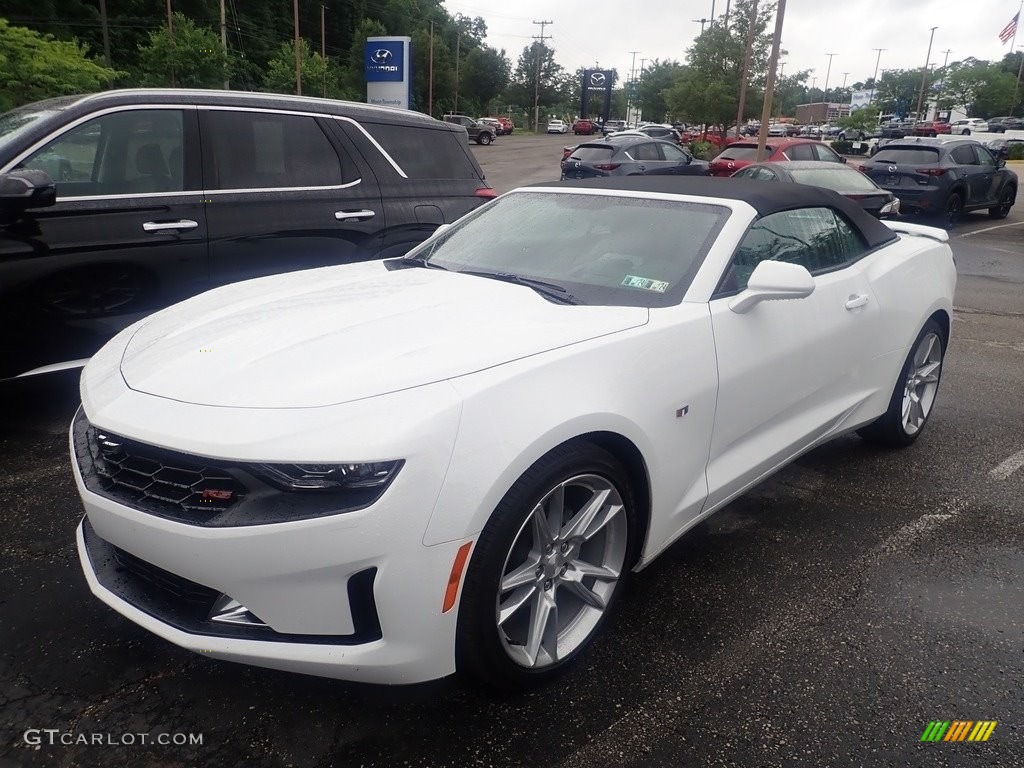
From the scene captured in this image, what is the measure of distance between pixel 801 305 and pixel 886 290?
911mm

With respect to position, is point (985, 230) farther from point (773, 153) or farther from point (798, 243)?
point (798, 243)

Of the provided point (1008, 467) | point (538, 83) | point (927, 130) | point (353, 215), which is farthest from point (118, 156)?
point (538, 83)

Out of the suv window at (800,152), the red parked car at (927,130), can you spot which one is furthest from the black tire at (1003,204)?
the red parked car at (927,130)

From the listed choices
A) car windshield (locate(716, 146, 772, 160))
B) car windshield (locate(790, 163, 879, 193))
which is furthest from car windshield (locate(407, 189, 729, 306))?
car windshield (locate(716, 146, 772, 160))

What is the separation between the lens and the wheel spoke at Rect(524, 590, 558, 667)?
7.71 feet

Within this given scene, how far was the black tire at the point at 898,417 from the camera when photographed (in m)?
4.17

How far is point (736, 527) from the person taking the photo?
3.58 m

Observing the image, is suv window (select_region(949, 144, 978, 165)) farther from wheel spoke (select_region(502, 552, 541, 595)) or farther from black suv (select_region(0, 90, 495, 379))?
wheel spoke (select_region(502, 552, 541, 595))

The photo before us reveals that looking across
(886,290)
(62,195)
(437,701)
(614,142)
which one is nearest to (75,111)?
(62,195)

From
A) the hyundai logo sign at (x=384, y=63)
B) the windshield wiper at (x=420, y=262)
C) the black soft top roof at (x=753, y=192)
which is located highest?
the hyundai logo sign at (x=384, y=63)

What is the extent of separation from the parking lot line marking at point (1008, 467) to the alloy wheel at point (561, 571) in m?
2.74

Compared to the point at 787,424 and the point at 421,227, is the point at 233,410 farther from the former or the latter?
the point at 421,227

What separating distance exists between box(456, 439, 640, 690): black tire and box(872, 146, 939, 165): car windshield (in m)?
16.3

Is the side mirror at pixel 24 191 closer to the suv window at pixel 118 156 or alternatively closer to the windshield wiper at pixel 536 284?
the suv window at pixel 118 156
